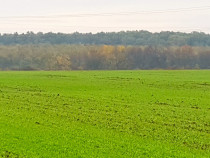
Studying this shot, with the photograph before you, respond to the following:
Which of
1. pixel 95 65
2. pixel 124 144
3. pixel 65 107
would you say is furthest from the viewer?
pixel 95 65

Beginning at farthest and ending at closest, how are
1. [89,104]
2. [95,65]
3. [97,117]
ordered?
[95,65]
[89,104]
[97,117]

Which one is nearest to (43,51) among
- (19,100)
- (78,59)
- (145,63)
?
(78,59)

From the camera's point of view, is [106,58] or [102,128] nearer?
[102,128]

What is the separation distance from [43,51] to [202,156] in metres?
137

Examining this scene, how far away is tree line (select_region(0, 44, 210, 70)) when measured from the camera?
142875mm

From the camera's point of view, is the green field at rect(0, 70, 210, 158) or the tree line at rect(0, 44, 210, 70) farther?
the tree line at rect(0, 44, 210, 70)

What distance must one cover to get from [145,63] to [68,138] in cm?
13463

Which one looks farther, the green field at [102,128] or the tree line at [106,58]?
the tree line at [106,58]

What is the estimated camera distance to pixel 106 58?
149m

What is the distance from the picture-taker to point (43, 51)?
151m

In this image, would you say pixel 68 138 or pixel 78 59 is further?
pixel 78 59

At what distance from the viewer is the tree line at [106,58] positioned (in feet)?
469

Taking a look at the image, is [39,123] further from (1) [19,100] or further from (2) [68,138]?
(1) [19,100]

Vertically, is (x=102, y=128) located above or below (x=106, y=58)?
below
